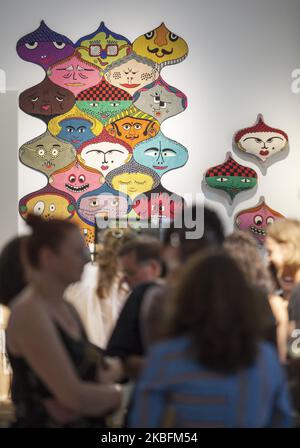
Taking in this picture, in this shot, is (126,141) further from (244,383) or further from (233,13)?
(244,383)

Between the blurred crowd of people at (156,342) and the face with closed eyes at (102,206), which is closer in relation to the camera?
the blurred crowd of people at (156,342)

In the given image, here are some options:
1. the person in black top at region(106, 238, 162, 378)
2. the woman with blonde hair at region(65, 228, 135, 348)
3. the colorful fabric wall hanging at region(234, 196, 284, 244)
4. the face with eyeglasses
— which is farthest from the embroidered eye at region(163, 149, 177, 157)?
Result: the person in black top at region(106, 238, 162, 378)

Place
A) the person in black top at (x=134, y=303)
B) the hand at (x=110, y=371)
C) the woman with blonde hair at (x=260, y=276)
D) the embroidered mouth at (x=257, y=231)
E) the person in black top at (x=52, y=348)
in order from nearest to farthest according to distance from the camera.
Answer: the person in black top at (x=52, y=348)
the hand at (x=110, y=371)
the person in black top at (x=134, y=303)
the woman with blonde hair at (x=260, y=276)
the embroidered mouth at (x=257, y=231)

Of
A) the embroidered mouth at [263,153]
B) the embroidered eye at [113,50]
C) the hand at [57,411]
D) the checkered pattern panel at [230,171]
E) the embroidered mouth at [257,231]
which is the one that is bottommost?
the embroidered mouth at [257,231]

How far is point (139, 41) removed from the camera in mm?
5562

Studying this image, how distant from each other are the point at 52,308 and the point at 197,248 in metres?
0.46

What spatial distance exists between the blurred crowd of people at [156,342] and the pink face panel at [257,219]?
8.78ft

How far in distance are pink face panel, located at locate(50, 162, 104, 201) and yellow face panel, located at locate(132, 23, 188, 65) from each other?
37.8 inches

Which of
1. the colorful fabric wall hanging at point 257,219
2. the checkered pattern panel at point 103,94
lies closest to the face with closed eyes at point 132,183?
the checkered pattern panel at point 103,94

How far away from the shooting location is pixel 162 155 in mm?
5512

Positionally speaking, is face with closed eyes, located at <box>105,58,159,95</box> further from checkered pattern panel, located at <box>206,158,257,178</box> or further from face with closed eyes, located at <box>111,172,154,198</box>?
checkered pattern panel, located at <box>206,158,257,178</box>

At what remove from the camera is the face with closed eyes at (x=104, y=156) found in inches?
218

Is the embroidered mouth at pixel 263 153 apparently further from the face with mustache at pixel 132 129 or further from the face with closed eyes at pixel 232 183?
the face with mustache at pixel 132 129

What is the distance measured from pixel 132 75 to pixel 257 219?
55.3 inches
